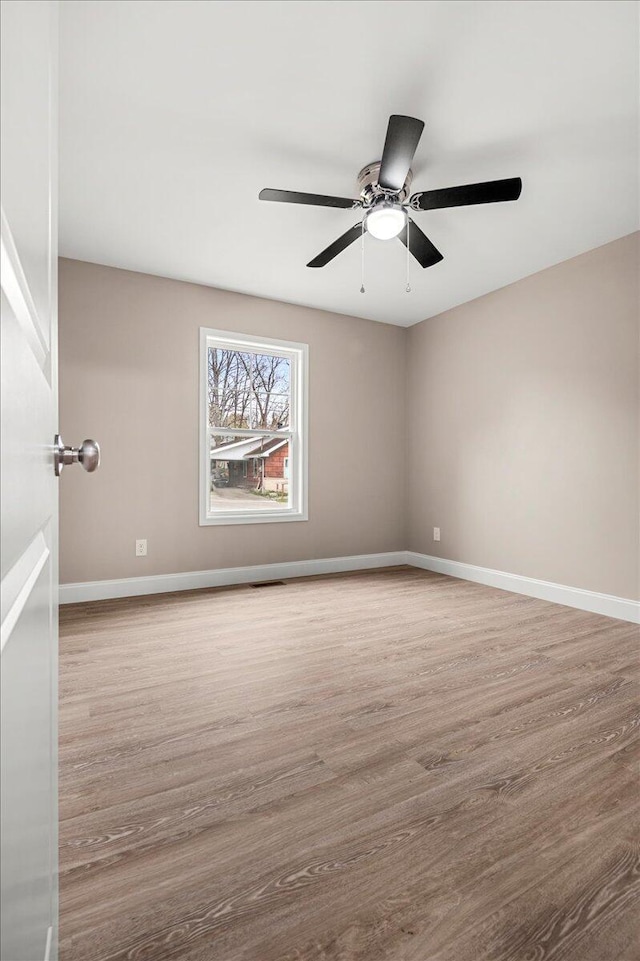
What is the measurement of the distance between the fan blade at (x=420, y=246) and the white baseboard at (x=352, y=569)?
98.1 inches

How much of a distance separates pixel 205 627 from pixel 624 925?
2402 mm

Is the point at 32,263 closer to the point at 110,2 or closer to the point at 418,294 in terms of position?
the point at 110,2

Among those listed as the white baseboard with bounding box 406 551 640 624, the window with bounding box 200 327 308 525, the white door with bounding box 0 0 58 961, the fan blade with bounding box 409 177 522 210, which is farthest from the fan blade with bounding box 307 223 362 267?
the white baseboard with bounding box 406 551 640 624

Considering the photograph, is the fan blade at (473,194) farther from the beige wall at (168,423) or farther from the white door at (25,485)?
the beige wall at (168,423)

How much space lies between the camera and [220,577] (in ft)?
13.5

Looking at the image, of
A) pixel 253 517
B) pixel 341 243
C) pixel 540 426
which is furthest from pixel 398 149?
pixel 253 517

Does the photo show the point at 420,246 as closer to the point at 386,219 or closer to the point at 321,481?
the point at 386,219

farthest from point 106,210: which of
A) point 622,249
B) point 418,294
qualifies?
point 622,249

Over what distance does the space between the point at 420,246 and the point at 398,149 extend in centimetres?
82

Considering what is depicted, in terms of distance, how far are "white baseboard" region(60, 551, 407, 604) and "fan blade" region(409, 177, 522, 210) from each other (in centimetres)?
306

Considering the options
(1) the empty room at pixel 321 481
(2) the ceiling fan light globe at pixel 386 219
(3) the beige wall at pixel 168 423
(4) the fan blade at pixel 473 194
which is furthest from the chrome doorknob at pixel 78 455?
(3) the beige wall at pixel 168 423

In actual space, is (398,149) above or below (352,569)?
above

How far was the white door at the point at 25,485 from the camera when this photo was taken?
0.35 metres

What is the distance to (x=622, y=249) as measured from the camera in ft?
10.6
